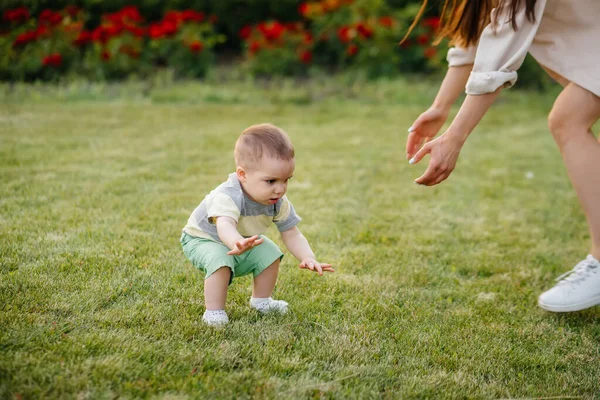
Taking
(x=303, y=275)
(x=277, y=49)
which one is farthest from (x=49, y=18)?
(x=303, y=275)

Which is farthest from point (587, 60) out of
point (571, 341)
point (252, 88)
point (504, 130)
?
point (252, 88)

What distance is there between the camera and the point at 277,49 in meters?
8.44

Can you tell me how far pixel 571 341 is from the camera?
2514mm

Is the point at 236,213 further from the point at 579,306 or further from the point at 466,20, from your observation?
the point at 579,306

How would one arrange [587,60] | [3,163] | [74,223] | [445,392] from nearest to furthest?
[445,392] → [587,60] → [74,223] → [3,163]

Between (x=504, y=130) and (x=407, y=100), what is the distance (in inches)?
57.9

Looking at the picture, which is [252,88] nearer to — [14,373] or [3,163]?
[3,163]

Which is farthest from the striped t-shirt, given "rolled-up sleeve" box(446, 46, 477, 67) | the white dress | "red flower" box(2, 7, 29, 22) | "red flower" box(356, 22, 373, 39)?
"red flower" box(2, 7, 29, 22)

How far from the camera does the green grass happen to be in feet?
6.77

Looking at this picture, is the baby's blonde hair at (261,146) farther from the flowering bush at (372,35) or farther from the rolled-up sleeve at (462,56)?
the flowering bush at (372,35)

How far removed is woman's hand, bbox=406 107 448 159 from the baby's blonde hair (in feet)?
2.45

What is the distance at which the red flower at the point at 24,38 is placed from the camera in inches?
293

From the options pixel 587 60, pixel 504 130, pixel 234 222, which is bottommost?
pixel 504 130

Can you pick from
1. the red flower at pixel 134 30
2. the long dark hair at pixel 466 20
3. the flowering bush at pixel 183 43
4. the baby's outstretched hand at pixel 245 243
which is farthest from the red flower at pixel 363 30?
the baby's outstretched hand at pixel 245 243
